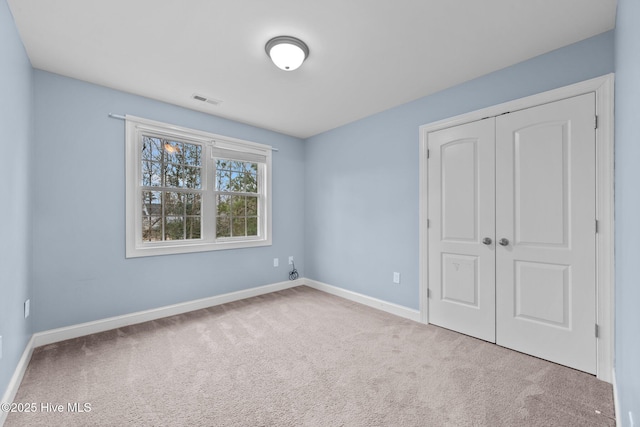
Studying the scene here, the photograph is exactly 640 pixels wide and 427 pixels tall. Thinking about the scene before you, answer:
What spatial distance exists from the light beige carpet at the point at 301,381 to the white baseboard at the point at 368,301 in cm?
28

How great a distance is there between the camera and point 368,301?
358 cm

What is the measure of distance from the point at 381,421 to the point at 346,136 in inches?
130

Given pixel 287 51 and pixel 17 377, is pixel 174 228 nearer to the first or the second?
pixel 17 377

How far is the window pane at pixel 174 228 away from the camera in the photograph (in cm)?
331

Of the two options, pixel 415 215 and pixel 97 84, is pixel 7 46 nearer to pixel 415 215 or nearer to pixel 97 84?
pixel 97 84

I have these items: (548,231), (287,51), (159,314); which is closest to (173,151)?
→ (159,314)

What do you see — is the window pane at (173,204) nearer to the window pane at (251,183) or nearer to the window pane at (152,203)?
the window pane at (152,203)

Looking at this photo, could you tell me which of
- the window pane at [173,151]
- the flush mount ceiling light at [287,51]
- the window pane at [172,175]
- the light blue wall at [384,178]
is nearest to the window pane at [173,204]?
the window pane at [172,175]

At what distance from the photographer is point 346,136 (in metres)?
3.96

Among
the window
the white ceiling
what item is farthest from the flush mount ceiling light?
the window

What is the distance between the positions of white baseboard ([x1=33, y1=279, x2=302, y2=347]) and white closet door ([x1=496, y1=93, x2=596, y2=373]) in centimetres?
300

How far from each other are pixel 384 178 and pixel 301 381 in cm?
239

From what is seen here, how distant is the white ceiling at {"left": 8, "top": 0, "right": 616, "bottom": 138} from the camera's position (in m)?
1.78

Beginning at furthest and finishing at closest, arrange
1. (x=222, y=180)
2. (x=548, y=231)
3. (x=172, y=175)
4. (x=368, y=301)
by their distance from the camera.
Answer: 1. (x=222, y=180)
2. (x=368, y=301)
3. (x=172, y=175)
4. (x=548, y=231)
